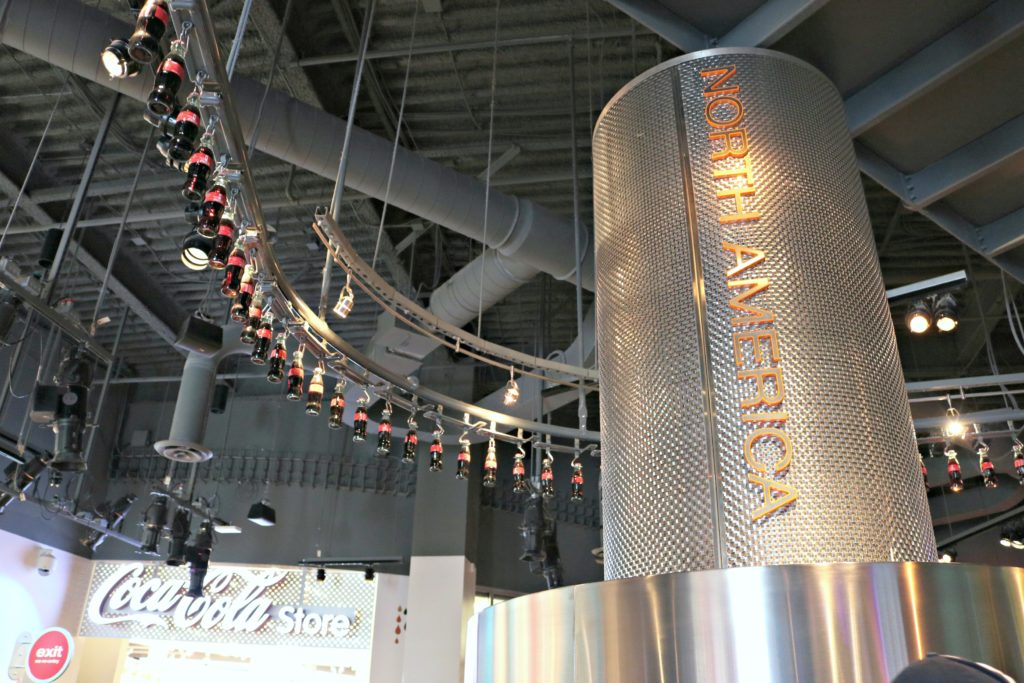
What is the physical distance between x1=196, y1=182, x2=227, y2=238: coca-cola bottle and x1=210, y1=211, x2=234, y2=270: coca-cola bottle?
0.16 meters

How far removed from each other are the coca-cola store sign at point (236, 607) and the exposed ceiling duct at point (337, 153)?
7032mm

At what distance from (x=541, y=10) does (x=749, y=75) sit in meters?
3.87

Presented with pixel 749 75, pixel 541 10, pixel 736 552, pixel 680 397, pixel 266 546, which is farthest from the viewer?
pixel 266 546

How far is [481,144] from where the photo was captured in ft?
25.3

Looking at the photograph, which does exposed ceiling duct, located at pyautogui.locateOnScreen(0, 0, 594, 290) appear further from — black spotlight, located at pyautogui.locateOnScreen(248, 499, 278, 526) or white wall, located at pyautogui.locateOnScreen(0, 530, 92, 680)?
white wall, located at pyautogui.locateOnScreen(0, 530, 92, 680)

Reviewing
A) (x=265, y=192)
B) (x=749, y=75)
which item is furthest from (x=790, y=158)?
(x=265, y=192)

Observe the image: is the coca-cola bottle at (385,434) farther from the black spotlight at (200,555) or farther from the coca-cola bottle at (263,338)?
the black spotlight at (200,555)

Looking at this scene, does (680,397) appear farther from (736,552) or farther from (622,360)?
(736,552)

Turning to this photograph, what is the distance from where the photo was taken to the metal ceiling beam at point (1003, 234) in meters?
3.88

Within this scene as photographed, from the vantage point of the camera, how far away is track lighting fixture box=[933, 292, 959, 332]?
6.56m

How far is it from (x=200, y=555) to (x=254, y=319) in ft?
27.8

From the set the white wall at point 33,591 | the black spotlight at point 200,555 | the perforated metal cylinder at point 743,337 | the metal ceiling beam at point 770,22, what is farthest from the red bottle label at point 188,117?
the white wall at point 33,591

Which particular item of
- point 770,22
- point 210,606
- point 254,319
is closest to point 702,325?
point 770,22

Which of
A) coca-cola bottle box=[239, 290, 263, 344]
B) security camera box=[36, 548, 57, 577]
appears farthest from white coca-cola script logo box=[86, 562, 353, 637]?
coca-cola bottle box=[239, 290, 263, 344]
